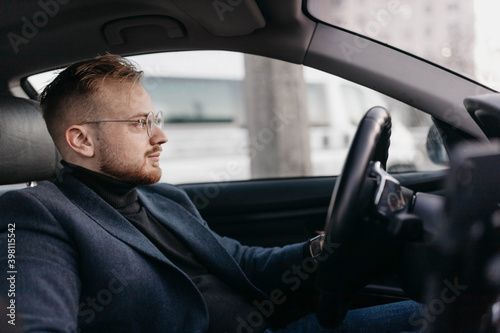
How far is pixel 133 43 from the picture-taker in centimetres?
184

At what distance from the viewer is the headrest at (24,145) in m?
1.45

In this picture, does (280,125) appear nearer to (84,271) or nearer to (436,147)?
(436,147)

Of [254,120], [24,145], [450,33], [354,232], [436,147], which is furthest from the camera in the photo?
[254,120]

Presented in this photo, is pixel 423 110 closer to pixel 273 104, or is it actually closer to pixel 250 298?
pixel 250 298

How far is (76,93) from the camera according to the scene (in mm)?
1433

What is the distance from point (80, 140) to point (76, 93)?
0.48 feet

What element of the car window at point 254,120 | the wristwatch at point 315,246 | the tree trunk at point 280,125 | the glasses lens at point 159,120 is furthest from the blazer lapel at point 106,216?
the tree trunk at point 280,125

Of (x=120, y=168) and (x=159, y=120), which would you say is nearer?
(x=120, y=168)

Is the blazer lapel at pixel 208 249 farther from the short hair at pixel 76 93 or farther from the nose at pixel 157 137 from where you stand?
the short hair at pixel 76 93

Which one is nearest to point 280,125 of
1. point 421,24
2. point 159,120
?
point 421,24

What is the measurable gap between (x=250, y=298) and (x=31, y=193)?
73 cm

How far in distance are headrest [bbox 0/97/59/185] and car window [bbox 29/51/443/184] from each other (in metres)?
2.07

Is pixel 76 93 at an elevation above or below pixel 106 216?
above

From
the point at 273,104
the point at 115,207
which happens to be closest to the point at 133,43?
the point at 115,207
